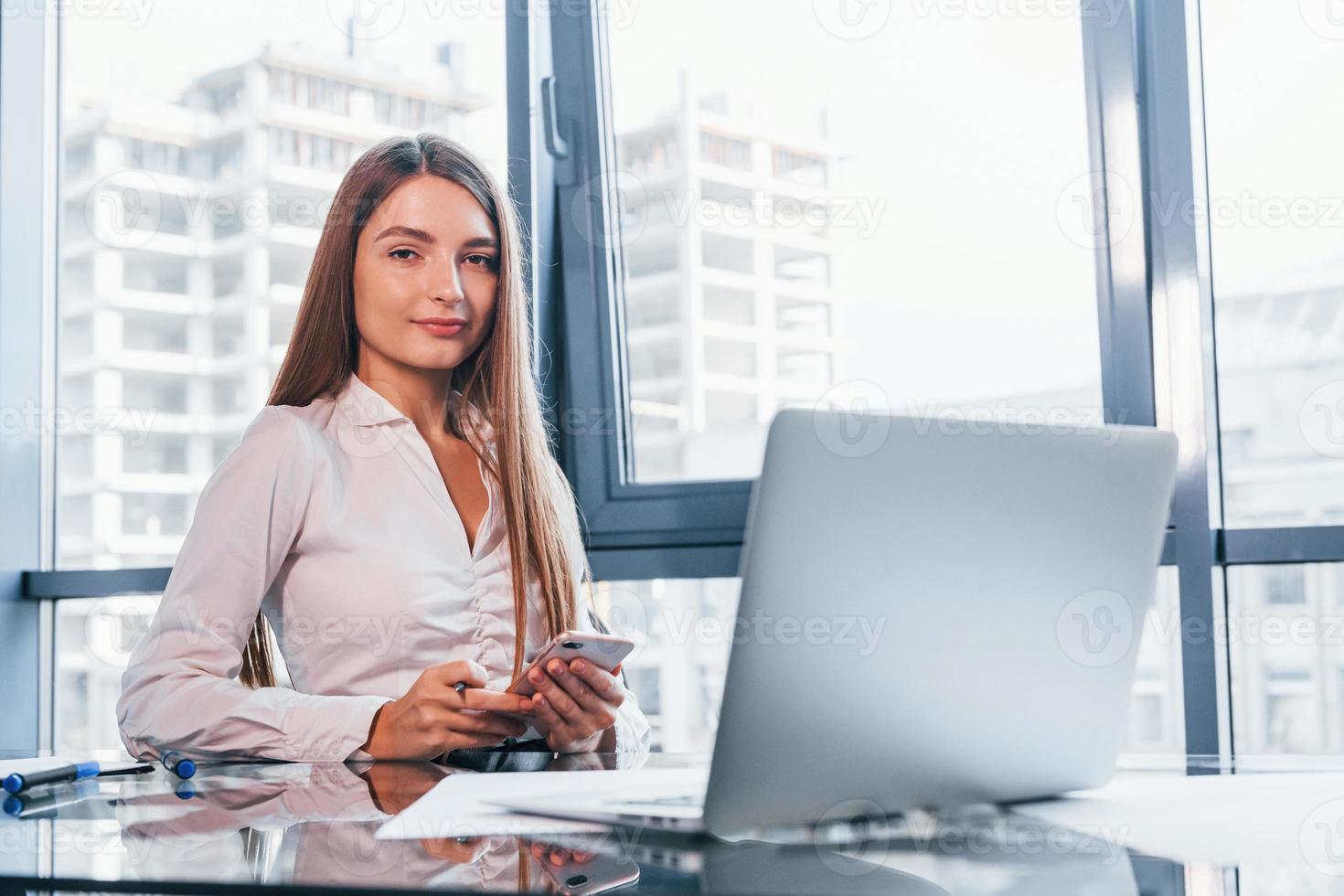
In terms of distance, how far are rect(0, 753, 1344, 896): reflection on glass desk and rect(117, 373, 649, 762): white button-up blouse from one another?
49cm

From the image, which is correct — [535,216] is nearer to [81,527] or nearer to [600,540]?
[600,540]

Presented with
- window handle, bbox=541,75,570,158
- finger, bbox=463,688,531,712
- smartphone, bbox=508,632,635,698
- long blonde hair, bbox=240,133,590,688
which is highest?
window handle, bbox=541,75,570,158

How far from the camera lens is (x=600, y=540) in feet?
7.74

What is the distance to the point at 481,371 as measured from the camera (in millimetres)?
1826

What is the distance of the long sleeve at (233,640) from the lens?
1.36 meters

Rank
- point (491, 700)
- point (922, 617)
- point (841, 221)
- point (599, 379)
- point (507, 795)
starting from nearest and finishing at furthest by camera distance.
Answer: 1. point (922, 617)
2. point (507, 795)
3. point (491, 700)
4. point (841, 221)
5. point (599, 379)

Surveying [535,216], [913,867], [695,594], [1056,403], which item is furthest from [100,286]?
[913,867]

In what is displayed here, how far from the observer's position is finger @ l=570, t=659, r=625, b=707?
1288mm

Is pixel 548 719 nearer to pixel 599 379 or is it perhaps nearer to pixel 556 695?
pixel 556 695

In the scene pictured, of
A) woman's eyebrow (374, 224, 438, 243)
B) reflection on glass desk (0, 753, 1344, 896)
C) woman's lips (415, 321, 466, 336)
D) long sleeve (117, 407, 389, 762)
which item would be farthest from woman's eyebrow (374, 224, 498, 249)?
reflection on glass desk (0, 753, 1344, 896)

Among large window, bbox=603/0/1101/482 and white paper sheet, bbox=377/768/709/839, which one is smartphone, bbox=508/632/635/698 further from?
large window, bbox=603/0/1101/482

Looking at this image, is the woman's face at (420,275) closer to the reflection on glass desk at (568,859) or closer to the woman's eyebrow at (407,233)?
the woman's eyebrow at (407,233)

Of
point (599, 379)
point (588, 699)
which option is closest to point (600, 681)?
point (588, 699)

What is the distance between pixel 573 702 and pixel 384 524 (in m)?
0.43
